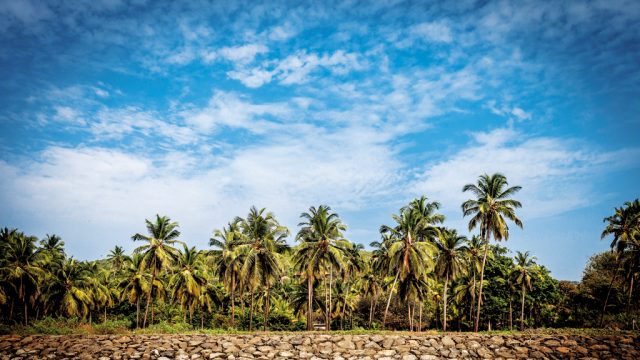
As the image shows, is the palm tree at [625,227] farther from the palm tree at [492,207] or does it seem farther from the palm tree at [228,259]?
the palm tree at [228,259]

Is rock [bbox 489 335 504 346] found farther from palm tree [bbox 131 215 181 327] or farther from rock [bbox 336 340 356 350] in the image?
palm tree [bbox 131 215 181 327]

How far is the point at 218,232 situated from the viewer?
41188 mm

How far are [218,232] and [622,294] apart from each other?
49623mm

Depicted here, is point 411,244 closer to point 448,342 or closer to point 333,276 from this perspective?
point 448,342

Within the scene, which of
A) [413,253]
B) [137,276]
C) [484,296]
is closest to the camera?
[413,253]

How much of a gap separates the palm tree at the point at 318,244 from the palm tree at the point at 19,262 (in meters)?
26.9

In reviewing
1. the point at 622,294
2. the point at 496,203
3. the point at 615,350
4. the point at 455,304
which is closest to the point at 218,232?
the point at 496,203

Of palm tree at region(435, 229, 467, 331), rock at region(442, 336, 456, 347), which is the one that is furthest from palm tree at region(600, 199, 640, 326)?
rock at region(442, 336, 456, 347)

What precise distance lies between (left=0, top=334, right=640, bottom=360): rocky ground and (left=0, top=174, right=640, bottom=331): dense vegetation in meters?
7.69

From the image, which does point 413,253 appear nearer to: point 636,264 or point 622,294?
point 636,264

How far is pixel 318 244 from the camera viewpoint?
36594 millimetres

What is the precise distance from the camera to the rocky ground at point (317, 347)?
2400cm

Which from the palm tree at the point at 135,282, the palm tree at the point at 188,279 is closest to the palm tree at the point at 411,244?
the palm tree at the point at 188,279

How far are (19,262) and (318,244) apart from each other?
29836 millimetres
